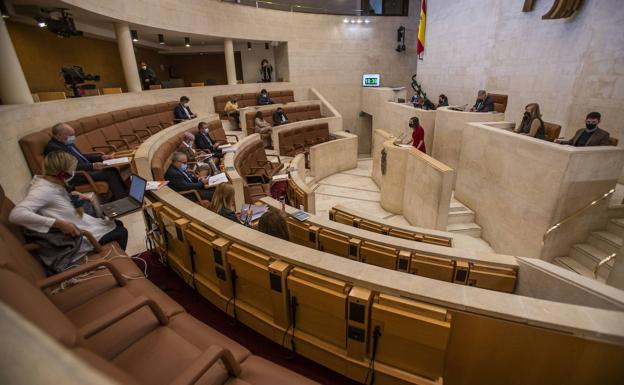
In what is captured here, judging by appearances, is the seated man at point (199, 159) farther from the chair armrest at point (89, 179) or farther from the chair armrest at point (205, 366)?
the chair armrest at point (205, 366)

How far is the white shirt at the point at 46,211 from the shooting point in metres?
2.05

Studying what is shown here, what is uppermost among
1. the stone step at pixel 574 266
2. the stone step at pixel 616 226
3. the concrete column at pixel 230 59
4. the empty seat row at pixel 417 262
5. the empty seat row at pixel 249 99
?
the concrete column at pixel 230 59

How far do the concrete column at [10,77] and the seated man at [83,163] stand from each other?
1.37m

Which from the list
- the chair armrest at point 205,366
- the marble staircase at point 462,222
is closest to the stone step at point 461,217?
the marble staircase at point 462,222

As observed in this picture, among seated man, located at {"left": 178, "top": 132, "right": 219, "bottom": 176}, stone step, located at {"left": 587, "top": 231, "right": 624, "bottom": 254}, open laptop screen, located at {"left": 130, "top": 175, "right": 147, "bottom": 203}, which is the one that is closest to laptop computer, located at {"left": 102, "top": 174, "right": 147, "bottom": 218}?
open laptop screen, located at {"left": 130, "top": 175, "right": 147, "bottom": 203}

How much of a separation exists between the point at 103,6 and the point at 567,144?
951 cm

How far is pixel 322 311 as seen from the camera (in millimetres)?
1834

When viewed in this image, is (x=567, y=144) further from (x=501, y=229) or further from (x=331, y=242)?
(x=331, y=242)

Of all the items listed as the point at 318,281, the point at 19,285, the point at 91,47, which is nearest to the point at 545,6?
the point at 318,281

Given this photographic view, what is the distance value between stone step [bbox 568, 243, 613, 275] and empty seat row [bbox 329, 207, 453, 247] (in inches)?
99.6

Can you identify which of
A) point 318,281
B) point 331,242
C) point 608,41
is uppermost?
point 608,41

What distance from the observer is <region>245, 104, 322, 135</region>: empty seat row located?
9648mm

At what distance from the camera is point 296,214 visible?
2.95 meters

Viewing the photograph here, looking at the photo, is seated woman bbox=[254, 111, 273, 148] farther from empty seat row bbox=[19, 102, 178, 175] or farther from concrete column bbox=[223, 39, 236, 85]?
concrete column bbox=[223, 39, 236, 85]
